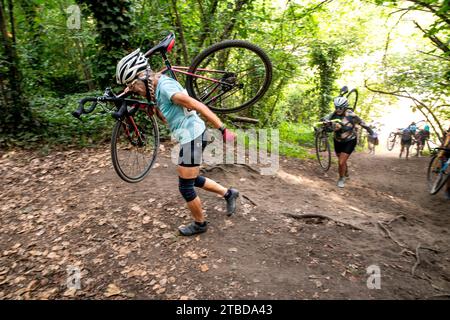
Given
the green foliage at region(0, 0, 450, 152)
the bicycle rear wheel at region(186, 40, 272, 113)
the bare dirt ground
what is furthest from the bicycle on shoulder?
the bicycle rear wheel at region(186, 40, 272, 113)

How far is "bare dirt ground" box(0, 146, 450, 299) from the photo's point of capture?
318cm

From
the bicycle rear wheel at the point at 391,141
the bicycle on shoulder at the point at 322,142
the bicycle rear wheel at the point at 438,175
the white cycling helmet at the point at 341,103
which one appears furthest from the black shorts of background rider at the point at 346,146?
the bicycle rear wheel at the point at 391,141

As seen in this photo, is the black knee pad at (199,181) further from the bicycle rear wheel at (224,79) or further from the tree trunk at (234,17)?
the tree trunk at (234,17)

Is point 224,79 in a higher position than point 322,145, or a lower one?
higher

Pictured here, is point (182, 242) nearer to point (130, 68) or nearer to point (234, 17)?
point (130, 68)

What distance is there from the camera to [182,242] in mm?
3760

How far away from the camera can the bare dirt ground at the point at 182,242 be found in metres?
3.18

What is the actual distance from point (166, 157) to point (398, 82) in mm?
10866

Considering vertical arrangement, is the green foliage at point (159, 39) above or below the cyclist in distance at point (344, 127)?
above

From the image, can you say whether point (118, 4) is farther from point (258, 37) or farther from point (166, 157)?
point (258, 37)

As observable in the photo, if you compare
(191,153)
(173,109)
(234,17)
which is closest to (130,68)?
(173,109)

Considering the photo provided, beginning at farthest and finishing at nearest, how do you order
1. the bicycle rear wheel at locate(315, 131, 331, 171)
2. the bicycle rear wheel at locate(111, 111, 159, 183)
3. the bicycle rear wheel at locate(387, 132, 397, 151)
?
the bicycle rear wheel at locate(387, 132, 397, 151), the bicycle rear wheel at locate(315, 131, 331, 171), the bicycle rear wheel at locate(111, 111, 159, 183)

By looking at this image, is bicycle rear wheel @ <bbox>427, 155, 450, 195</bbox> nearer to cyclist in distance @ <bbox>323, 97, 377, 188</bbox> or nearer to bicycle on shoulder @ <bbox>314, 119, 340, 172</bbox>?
cyclist in distance @ <bbox>323, 97, 377, 188</bbox>
